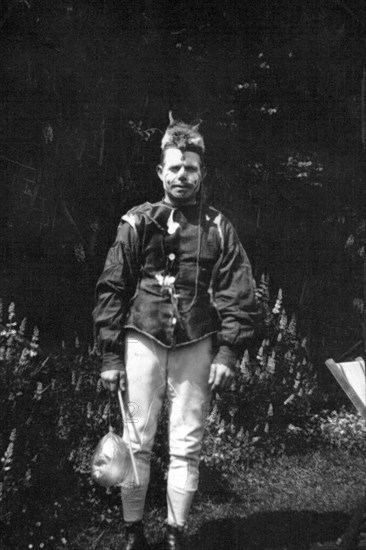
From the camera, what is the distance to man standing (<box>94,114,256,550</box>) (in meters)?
3.80

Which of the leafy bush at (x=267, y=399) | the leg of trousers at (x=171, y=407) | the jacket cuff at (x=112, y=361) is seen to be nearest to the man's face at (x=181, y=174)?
the leg of trousers at (x=171, y=407)

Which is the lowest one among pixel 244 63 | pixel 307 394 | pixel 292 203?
pixel 307 394

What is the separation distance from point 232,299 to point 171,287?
1.07ft

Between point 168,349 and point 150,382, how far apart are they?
7.7 inches

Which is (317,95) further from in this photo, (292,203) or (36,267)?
(36,267)

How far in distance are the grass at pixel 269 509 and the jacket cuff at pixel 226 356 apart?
0.98m

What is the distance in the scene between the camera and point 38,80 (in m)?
4.13

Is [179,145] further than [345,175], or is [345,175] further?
[345,175]

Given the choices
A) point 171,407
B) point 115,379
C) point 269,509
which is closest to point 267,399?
point 269,509

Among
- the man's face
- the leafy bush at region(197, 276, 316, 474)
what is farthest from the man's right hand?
the leafy bush at region(197, 276, 316, 474)

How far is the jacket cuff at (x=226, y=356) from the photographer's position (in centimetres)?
383

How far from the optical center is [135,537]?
3.87 metres

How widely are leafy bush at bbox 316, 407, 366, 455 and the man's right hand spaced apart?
88.1 inches

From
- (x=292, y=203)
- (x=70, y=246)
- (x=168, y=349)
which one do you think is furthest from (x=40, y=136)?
(x=292, y=203)
